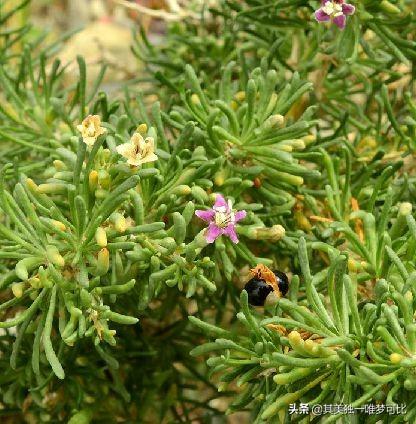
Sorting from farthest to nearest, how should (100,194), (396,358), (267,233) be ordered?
(267,233)
(100,194)
(396,358)

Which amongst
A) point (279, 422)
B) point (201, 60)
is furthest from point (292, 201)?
point (201, 60)

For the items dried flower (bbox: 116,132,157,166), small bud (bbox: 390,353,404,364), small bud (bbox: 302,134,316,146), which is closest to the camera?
small bud (bbox: 390,353,404,364)

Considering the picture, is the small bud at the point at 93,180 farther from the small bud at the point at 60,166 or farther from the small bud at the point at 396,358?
A: the small bud at the point at 396,358

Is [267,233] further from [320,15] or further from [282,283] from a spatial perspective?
[320,15]

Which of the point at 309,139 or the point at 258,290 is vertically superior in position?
the point at 309,139

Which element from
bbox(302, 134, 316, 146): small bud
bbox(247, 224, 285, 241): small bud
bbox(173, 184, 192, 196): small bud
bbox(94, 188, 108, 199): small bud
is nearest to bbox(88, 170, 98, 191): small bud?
bbox(94, 188, 108, 199): small bud

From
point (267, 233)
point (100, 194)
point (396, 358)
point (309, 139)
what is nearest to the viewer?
point (396, 358)

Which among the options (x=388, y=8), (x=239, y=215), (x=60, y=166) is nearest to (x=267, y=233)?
(x=239, y=215)

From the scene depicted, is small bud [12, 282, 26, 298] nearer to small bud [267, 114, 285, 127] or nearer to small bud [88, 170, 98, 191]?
small bud [88, 170, 98, 191]
